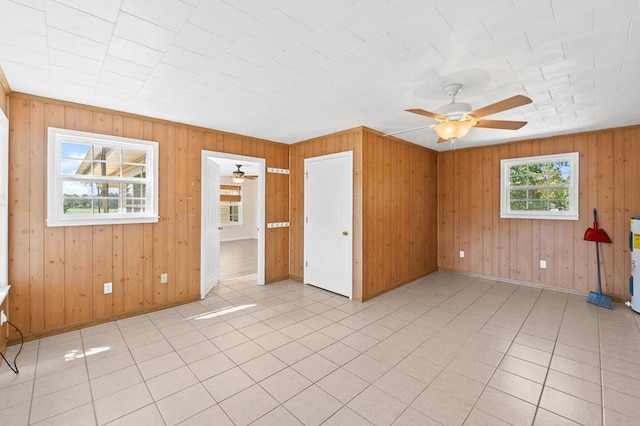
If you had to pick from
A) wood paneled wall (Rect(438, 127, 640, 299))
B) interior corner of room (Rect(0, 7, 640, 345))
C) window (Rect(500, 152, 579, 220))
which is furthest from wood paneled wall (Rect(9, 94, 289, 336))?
window (Rect(500, 152, 579, 220))

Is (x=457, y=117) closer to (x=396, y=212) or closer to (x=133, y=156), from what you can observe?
(x=396, y=212)

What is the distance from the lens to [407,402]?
1.96m

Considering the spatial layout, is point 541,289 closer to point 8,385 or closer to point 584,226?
point 584,226

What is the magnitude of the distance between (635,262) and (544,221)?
1.20 m

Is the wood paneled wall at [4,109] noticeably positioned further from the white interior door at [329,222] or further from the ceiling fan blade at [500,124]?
the ceiling fan blade at [500,124]

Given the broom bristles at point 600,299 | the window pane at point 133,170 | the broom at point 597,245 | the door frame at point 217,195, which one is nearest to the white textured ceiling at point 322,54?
the window pane at point 133,170

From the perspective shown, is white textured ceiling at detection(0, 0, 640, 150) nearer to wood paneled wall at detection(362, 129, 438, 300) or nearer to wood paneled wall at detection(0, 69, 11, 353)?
wood paneled wall at detection(0, 69, 11, 353)

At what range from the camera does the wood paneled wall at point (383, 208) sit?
13.4ft

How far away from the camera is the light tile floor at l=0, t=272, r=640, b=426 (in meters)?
1.86

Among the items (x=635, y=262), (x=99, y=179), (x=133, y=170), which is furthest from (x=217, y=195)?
(x=635, y=262)

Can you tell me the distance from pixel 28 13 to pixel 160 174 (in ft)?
7.13

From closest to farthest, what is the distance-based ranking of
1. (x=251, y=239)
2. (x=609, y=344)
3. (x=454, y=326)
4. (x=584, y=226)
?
(x=609, y=344)
(x=454, y=326)
(x=584, y=226)
(x=251, y=239)

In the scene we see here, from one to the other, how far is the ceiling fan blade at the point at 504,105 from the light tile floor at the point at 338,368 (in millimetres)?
2155

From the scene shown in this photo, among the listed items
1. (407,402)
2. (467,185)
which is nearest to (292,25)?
(407,402)
